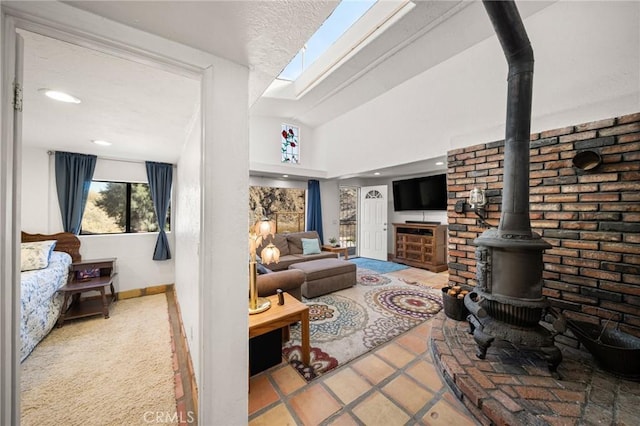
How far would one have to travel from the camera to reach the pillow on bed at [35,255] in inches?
99.4

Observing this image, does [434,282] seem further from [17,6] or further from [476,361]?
[17,6]

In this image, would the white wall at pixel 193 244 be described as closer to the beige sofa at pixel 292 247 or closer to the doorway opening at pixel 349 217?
the beige sofa at pixel 292 247

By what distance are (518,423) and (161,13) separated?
104 inches

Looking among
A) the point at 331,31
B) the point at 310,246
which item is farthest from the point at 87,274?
the point at 331,31

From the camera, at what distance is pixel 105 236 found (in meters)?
3.37

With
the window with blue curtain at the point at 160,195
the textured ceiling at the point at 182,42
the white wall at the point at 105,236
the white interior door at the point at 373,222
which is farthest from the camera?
the white interior door at the point at 373,222

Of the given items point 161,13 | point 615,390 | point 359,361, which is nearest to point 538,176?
point 615,390

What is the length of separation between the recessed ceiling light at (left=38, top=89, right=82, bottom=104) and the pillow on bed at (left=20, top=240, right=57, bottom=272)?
2101mm

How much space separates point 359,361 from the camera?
1.99 m

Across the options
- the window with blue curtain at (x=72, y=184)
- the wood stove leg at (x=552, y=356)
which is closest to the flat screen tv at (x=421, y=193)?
the wood stove leg at (x=552, y=356)

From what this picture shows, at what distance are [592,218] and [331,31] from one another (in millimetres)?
4111

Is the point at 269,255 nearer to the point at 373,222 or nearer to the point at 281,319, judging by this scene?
the point at 281,319

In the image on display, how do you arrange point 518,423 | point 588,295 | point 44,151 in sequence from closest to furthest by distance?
point 518,423 < point 588,295 < point 44,151

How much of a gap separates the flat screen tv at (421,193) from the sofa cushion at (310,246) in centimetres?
237
